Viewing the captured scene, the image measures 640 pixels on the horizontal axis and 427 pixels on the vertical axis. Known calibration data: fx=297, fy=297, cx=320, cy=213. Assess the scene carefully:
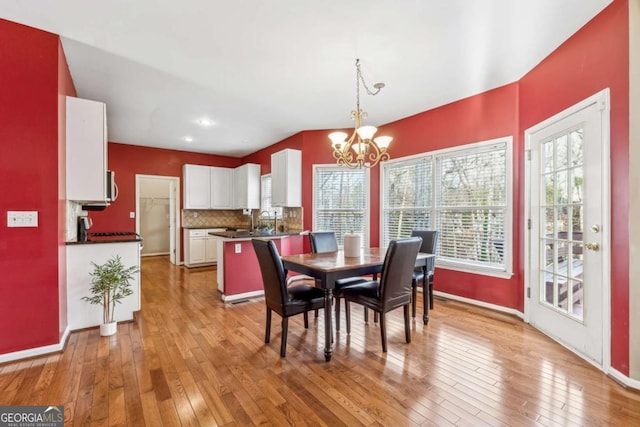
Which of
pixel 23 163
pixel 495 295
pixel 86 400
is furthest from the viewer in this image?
pixel 495 295

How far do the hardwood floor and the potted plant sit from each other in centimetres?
14

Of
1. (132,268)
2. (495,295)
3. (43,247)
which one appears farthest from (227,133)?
(495,295)

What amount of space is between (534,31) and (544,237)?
1.83 meters

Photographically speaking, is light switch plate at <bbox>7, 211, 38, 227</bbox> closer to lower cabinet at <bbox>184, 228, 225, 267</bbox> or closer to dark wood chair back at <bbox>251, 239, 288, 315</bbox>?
dark wood chair back at <bbox>251, 239, 288, 315</bbox>

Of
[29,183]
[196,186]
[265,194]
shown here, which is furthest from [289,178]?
[29,183]

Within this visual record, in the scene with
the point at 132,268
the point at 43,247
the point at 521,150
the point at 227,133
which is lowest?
the point at 132,268

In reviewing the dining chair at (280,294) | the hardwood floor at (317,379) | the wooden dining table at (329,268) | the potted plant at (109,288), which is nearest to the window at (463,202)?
the hardwood floor at (317,379)

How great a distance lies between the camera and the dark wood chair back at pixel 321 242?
3.47m

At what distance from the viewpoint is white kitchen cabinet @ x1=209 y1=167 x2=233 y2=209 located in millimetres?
6848

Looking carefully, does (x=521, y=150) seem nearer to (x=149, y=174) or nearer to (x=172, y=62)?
(x=172, y=62)

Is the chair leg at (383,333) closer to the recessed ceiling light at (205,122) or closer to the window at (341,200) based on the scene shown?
the window at (341,200)

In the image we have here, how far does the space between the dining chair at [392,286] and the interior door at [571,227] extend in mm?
1279

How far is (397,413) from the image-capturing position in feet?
5.63

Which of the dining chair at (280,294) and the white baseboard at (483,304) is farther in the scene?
the white baseboard at (483,304)
